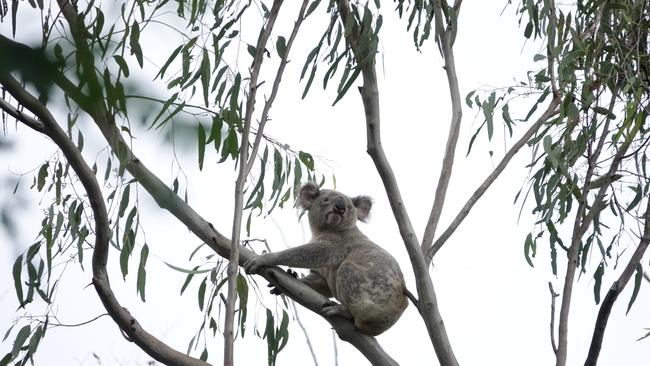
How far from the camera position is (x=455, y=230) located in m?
3.55

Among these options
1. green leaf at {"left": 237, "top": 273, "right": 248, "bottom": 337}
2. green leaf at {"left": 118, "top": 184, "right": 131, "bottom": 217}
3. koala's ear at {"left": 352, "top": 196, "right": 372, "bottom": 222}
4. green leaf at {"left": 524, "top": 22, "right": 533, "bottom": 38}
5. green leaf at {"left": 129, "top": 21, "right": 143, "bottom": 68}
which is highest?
green leaf at {"left": 524, "top": 22, "right": 533, "bottom": 38}

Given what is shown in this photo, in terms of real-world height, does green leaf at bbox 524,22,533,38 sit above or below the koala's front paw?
above

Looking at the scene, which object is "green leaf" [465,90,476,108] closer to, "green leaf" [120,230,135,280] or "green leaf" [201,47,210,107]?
"green leaf" [201,47,210,107]

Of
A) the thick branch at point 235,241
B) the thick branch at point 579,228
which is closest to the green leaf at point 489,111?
the thick branch at point 579,228

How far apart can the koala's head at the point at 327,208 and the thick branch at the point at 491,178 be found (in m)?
1.21

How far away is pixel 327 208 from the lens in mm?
4816

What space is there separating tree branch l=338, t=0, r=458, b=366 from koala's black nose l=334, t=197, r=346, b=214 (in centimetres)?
174

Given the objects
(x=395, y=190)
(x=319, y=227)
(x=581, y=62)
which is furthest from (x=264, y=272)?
(x=581, y=62)

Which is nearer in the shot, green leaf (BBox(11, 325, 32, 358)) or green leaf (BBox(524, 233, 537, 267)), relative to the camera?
green leaf (BBox(11, 325, 32, 358))

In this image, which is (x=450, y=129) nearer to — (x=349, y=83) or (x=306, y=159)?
(x=349, y=83)

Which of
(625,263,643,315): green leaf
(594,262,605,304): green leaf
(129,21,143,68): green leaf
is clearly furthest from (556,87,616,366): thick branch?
(129,21,143,68): green leaf

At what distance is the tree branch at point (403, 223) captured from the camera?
275 cm

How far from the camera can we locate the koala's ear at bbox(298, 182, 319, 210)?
4.83m

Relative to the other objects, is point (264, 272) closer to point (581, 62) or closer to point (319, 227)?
point (319, 227)
